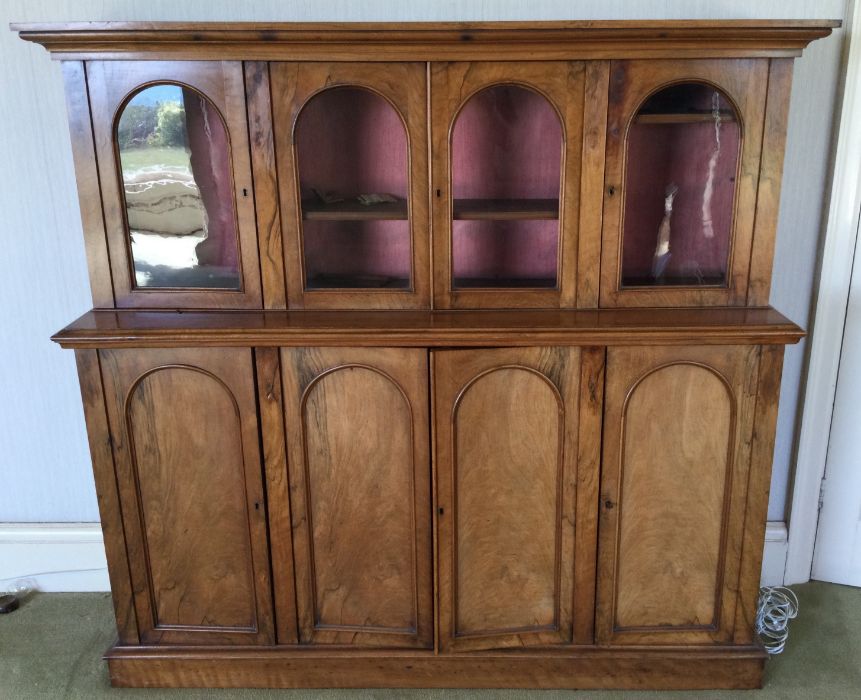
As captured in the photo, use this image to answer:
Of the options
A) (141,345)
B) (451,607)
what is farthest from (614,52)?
(451,607)

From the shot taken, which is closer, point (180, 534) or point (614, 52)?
point (614, 52)

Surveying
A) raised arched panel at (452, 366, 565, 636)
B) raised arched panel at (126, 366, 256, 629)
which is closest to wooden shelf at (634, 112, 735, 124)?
raised arched panel at (452, 366, 565, 636)

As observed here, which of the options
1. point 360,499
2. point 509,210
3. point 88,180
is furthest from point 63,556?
point 509,210

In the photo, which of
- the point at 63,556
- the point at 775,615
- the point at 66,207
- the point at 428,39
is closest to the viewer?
the point at 428,39

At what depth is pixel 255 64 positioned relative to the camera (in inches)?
61.9

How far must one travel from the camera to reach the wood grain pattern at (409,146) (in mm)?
1580

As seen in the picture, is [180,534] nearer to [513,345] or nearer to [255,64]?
[513,345]

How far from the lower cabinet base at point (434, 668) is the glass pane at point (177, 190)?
91 cm

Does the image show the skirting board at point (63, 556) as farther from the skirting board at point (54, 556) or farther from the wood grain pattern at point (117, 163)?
the wood grain pattern at point (117, 163)

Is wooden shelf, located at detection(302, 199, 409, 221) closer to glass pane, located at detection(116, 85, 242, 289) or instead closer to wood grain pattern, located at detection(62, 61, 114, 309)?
glass pane, located at detection(116, 85, 242, 289)

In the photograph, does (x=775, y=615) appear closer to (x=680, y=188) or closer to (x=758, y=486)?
(x=758, y=486)

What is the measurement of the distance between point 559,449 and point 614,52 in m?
0.84

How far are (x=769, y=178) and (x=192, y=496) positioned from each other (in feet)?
4.80

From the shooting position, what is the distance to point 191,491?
1.75m
